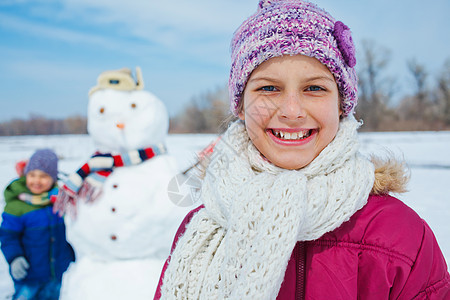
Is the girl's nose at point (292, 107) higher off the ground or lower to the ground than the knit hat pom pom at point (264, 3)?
lower

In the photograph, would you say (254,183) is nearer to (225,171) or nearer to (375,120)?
(225,171)

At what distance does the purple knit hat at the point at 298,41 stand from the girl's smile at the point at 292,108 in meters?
0.03

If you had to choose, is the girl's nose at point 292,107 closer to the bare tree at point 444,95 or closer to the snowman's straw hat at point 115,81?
the snowman's straw hat at point 115,81

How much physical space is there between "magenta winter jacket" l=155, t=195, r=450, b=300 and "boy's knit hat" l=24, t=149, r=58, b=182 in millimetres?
2436

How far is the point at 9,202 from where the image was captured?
2652 mm

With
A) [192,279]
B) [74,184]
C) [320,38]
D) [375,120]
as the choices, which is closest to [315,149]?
[320,38]

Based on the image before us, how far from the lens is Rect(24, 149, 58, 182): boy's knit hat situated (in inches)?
110

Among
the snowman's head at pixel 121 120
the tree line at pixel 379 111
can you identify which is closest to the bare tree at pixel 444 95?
the tree line at pixel 379 111

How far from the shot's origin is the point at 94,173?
9.85 feet

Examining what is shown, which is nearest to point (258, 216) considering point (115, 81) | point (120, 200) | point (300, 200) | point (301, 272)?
point (300, 200)

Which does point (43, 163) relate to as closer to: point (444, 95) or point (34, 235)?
point (34, 235)

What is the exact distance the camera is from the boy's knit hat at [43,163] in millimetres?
2783

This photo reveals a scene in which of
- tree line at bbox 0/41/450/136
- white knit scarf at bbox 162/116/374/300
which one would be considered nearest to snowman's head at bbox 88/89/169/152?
white knit scarf at bbox 162/116/374/300

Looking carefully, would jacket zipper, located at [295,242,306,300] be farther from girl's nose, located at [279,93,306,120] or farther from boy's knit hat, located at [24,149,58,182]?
boy's knit hat, located at [24,149,58,182]
